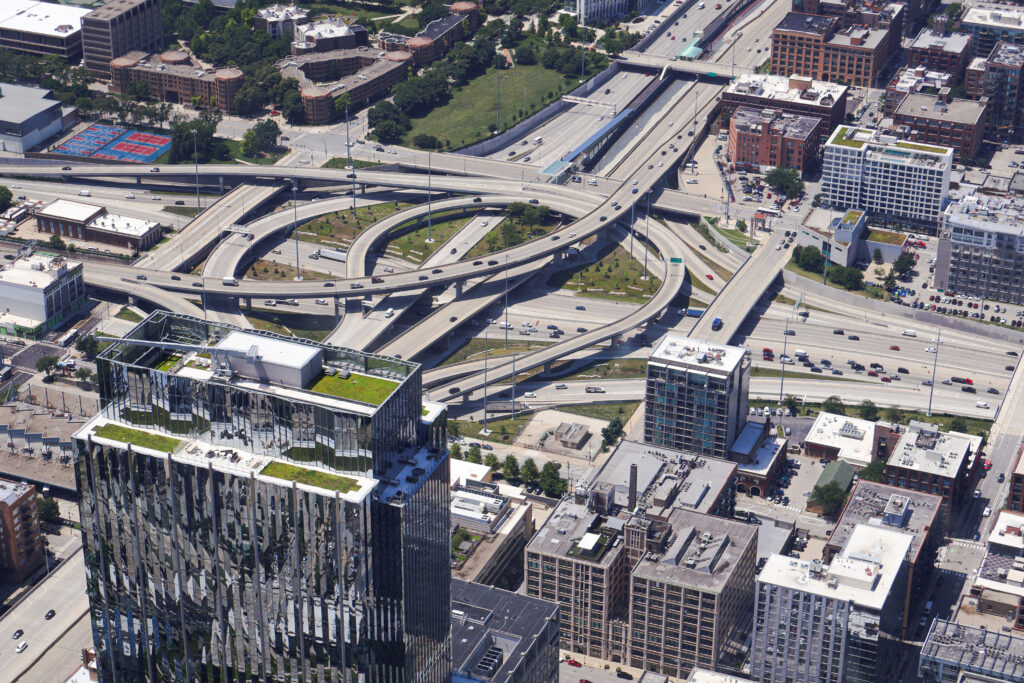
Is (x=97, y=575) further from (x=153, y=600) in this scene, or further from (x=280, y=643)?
(x=280, y=643)

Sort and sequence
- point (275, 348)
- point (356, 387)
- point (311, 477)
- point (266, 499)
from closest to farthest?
1. point (311, 477)
2. point (266, 499)
3. point (356, 387)
4. point (275, 348)

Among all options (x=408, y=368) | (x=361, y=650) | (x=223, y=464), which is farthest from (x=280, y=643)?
(x=408, y=368)

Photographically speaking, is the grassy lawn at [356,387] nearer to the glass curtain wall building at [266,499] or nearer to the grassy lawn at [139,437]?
the glass curtain wall building at [266,499]

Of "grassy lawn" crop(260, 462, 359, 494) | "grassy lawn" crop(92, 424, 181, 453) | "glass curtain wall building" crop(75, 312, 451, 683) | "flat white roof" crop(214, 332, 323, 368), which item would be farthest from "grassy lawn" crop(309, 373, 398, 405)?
"grassy lawn" crop(92, 424, 181, 453)

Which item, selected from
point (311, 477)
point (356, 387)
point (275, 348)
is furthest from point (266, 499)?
point (275, 348)

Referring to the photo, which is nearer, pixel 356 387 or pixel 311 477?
pixel 311 477

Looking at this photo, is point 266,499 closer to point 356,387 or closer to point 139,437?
point 356,387

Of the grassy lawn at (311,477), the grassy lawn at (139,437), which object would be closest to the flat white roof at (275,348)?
the grassy lawn at (311,477)
